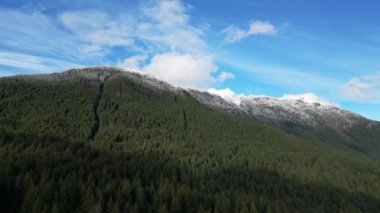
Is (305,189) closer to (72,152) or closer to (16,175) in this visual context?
(72,152)

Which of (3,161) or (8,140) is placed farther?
(8,140)

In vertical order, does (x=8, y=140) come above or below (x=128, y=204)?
above

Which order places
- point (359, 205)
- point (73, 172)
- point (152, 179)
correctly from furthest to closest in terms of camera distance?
1. point (359, 205)
2. point (152, 179)
3. point (73, 172)

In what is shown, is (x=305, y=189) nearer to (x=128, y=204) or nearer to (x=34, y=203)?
(x=128, y=204)

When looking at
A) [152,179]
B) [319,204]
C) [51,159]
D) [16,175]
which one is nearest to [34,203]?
[16,175]

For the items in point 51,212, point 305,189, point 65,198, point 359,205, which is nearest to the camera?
point 51,212

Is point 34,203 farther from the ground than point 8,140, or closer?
closer

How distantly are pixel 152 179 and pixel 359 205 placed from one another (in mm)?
111162

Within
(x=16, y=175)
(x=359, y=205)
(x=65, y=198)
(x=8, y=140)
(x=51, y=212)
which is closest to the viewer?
(x=51, y=212)

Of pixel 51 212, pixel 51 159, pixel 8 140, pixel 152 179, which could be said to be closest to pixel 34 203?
pixel 51 212

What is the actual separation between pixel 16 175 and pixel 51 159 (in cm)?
2377

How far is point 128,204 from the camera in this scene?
11650cm

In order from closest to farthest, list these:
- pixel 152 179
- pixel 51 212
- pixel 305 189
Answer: pixel 51 212, pixel 152 179, pixel 305 189

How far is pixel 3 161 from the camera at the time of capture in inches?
4951
